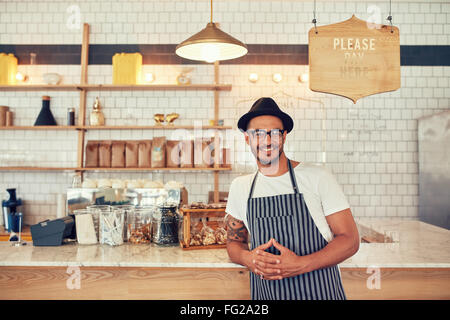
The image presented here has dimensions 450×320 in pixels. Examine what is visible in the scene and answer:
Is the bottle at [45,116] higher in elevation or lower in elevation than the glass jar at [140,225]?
higher

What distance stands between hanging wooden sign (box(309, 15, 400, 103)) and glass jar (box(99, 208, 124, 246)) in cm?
177

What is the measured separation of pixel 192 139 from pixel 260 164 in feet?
9.11

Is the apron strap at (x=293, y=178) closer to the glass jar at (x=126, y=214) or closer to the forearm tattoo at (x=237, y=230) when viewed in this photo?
the forearm tattoo at (x=237, y=230)

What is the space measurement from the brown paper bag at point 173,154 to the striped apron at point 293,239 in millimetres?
2713

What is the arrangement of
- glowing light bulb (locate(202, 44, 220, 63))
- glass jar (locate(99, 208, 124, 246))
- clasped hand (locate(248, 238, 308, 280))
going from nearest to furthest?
1. clasped hand (locate(248, 238, 308, 280))
2. glass jar (locate(99, 208, 124, 246))
3. glowing light bulb (locate(202, 44, 220, 63))

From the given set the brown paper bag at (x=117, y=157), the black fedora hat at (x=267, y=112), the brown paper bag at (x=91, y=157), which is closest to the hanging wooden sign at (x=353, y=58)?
the black fedora hat at (x=267, y=112)

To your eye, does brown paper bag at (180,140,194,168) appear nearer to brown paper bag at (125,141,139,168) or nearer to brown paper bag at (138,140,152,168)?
brown paper bag at (138,140,152,168)

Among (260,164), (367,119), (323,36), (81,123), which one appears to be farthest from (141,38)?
(260,164)

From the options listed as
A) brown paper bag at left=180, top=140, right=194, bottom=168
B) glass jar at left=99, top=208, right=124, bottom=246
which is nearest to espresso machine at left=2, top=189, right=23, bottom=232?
brown paper bag at left=180, top=140, right=194, bottom=168

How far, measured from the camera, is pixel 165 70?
479 centimetres

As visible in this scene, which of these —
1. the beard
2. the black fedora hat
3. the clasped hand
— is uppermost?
the black fedora hat

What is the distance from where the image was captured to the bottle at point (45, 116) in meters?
4.60

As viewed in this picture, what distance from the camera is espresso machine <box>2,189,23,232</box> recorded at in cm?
425

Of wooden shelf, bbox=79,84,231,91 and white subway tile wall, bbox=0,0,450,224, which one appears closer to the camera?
wooden shelf, bbox=79,84,231,91
